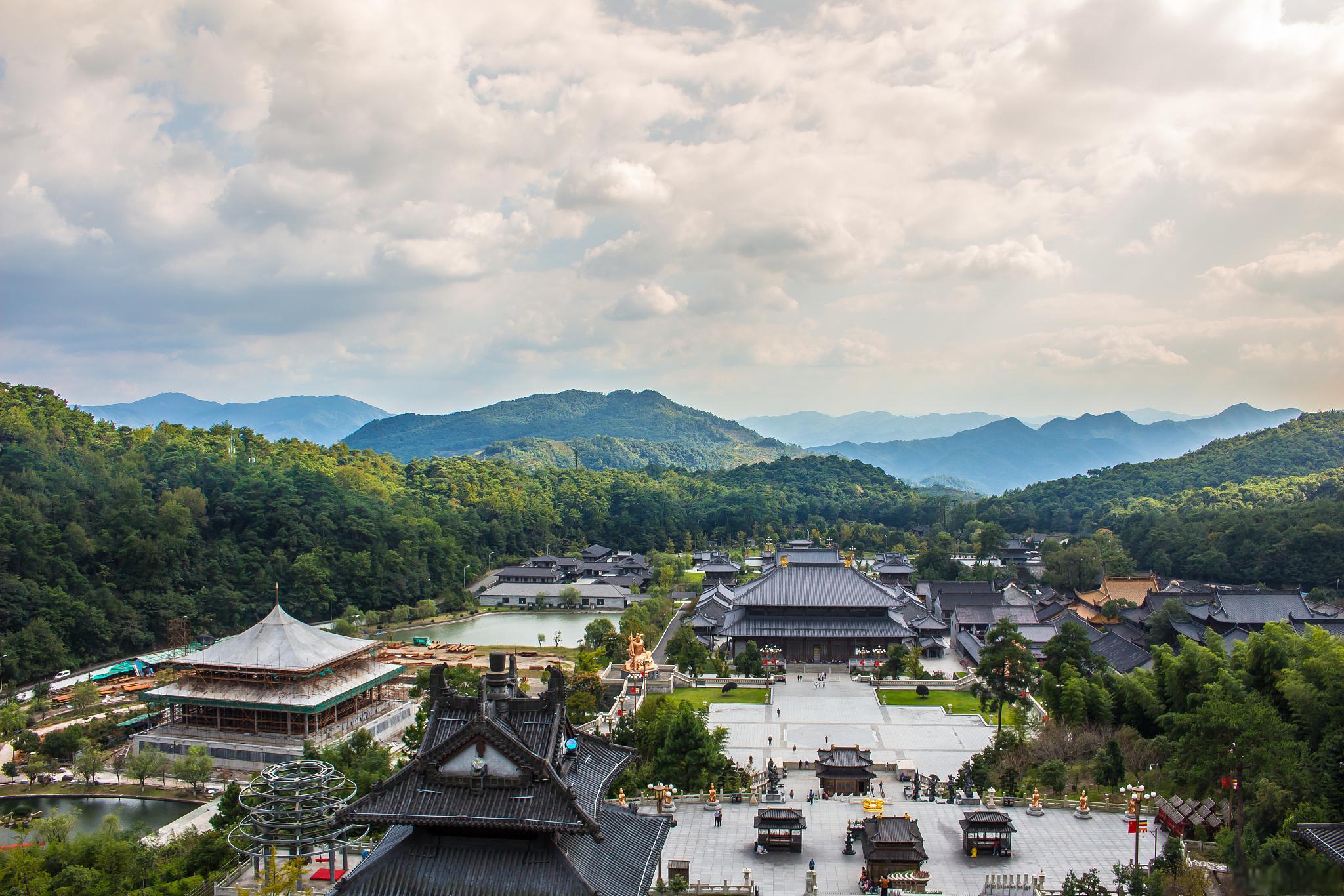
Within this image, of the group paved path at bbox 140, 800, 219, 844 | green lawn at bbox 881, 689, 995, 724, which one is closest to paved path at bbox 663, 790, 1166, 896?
green lawn at bbox 881, 689, 995, 724

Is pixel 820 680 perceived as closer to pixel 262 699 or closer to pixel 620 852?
pixel 262 699

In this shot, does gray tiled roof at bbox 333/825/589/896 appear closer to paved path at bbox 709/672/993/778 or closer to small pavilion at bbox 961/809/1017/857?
small pavilion at bbox 961/809/1017/857

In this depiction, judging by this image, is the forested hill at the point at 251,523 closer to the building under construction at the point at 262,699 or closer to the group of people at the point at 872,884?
A: the building under construction at the point at 262,699

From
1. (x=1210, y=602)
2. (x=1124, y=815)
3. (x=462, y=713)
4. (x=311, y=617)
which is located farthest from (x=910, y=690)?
(x=311, y=617)

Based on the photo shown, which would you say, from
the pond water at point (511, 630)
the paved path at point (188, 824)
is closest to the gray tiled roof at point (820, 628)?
the pond water at point (511, 630)

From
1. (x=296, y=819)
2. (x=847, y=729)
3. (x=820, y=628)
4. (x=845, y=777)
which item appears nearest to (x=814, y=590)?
(x=820, y=628)

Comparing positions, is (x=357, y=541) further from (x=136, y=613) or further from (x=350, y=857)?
(x=350, y=857)
